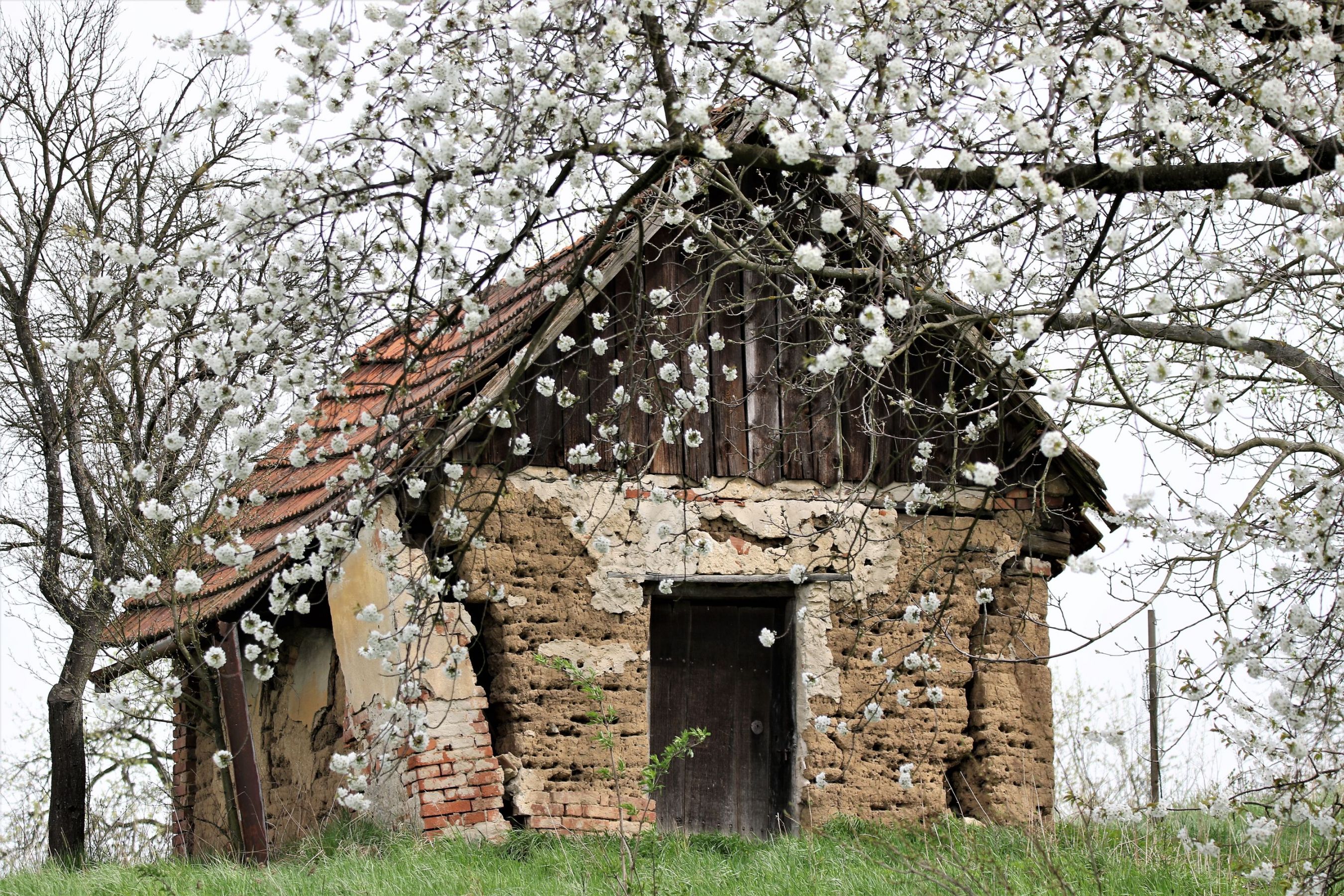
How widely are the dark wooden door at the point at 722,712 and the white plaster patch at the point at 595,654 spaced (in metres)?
0.45

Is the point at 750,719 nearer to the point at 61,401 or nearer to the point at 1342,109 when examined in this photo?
the point at 1342,109

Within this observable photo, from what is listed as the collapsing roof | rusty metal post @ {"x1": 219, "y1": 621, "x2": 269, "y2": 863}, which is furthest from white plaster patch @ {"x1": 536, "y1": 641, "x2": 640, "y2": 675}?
rusty metal post @ {"x1": 219, "y1": 621, "x2": 269, "y2": 863}

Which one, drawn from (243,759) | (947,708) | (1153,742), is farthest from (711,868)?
(1153,742)

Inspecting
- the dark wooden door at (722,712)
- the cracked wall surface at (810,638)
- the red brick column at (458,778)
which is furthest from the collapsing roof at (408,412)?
the dark wooden door at (722,712)

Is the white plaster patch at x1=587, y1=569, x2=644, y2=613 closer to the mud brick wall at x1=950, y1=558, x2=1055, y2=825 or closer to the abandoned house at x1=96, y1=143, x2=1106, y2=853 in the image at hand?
the abandoned house at x1=96, y1=143, x2=1106, y2=853

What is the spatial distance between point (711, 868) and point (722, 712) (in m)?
2.01

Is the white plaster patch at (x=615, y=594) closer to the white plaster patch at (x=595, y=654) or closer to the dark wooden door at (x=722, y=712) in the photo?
the white plaster patch at (x=595, y=654)

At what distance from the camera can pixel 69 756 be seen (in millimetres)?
11383

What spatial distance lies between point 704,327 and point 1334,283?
4.18 m

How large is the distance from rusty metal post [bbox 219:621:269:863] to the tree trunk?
3.40 meters

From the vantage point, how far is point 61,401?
11.7 meters

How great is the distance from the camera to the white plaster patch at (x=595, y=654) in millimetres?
8195

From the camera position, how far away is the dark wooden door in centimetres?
883

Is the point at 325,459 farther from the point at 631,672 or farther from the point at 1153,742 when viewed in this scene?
the point at 1153,742
